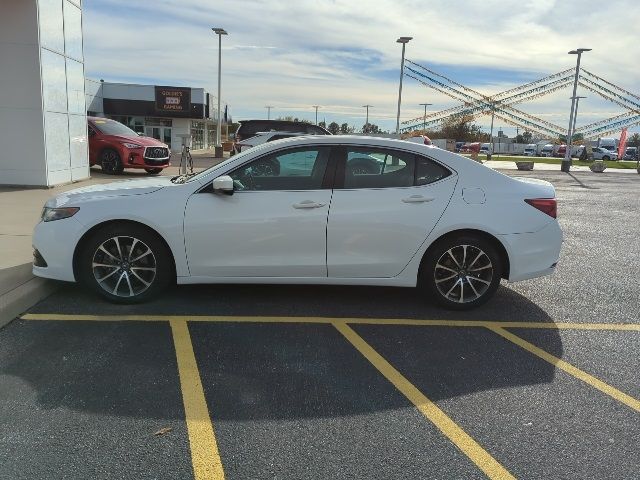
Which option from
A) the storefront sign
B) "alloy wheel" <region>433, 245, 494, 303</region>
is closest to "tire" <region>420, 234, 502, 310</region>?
"alloy wheel" <region>433, 245, 494, 303</region>

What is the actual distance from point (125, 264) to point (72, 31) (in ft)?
34.6

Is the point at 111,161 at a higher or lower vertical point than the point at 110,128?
lower

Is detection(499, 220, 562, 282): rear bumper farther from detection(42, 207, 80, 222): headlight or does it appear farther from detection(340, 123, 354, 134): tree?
detection(340, 123, 354, 134): tree

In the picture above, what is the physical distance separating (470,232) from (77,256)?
11.6ft

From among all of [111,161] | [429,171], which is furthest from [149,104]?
[429,171]

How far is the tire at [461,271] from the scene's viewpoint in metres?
4.86

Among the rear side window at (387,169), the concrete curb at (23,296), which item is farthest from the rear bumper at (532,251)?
the concrete curb at (23,296)

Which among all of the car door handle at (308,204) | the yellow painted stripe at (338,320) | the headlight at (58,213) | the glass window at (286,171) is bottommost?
the yellow painted stripe at (338,320)

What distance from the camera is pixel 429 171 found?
490 cm

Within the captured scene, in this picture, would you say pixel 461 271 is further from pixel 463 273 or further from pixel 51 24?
pixel 51 24

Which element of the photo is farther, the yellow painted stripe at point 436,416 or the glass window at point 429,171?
the glass window at point 429,171

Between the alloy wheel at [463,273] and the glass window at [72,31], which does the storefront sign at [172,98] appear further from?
the alloy wheel at [463,273]

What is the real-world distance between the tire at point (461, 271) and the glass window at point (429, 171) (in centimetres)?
57

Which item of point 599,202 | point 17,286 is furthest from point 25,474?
point 599,202
